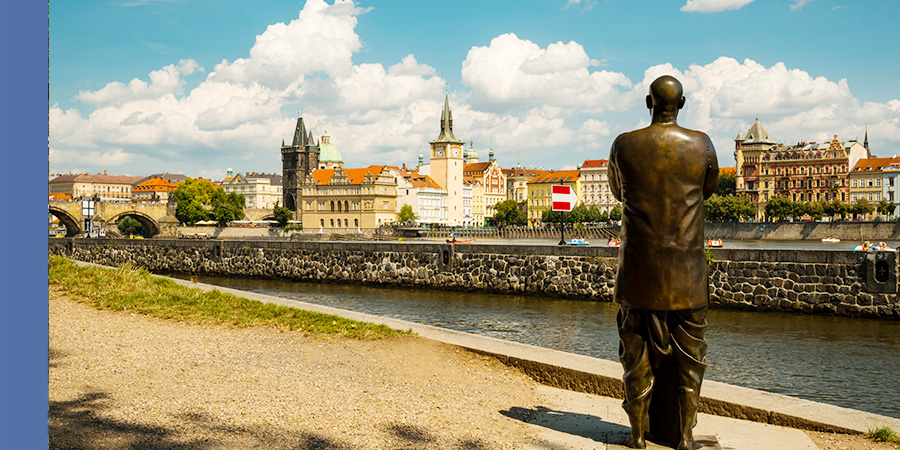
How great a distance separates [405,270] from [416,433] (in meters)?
24.2

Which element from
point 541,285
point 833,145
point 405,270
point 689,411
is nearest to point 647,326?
point 689,411

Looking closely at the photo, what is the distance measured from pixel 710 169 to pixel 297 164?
175428mm

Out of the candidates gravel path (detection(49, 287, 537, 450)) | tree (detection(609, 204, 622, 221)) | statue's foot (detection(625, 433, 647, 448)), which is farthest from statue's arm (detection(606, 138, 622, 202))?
tree (detection(609, 204, 622, 221))

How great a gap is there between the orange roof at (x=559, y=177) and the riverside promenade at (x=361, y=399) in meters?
153

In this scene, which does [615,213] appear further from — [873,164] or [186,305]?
[186,305]

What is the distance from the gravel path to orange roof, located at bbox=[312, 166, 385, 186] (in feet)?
426

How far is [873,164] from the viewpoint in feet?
398

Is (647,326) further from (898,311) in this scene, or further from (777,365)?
(898,311)

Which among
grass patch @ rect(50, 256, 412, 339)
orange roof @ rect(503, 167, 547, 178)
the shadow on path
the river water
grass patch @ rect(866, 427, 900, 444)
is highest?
orange roof @ rect(503, 167, 547, 178)

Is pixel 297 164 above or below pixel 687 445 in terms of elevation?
above

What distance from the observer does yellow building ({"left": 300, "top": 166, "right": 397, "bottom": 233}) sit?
447 feet

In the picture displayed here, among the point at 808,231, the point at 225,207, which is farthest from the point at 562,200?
the point at 225,207

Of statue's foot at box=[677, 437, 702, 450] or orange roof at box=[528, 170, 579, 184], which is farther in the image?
orange roof at box=[528, 170, 579, 184]

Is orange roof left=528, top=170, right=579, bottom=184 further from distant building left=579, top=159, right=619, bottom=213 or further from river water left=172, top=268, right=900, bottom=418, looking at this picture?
river water left=172, top=268, right=900, bottom=418
